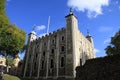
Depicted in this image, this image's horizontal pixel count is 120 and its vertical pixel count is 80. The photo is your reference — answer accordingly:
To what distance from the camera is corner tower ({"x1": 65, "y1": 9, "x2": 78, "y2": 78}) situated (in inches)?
1323

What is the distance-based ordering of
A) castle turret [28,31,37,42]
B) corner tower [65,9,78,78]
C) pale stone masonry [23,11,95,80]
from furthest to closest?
castle turret [28,31,37,42] → pale stone masonry [23,11,95,80] → corner tower [65,9,78,78]

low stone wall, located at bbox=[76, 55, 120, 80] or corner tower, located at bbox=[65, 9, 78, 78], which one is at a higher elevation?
corner tower, located at bbox=[65, 9, 78, 78]

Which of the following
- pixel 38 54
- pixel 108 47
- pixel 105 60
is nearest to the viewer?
pixel 105 60

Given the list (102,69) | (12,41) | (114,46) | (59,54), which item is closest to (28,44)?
(12,41)

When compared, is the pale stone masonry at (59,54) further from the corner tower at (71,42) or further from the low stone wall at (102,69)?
the low stone wall at (102,69)

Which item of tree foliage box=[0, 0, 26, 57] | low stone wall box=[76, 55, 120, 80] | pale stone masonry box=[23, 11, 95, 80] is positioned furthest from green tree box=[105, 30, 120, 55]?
tree foliage box=[0, 0, 26, 57]

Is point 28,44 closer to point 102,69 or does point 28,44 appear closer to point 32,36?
point 32,36

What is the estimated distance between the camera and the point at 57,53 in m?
38.3

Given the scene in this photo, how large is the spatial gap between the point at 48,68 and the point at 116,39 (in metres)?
17.5

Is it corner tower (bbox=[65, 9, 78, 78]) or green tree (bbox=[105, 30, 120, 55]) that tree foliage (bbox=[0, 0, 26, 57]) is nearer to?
corner tower (bbox=[65, 9, 78, 78])

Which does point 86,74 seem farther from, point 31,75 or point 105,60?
point 31,75

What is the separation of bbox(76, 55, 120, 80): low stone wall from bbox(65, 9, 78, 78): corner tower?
12438mm

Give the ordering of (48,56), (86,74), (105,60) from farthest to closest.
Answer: (48,56), (86,74), (105,60)

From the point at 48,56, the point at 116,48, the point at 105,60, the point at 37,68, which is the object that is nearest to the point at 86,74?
the point at 105,60
